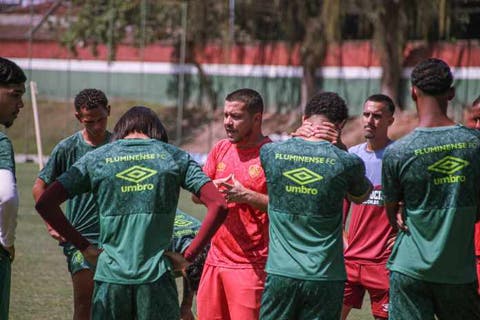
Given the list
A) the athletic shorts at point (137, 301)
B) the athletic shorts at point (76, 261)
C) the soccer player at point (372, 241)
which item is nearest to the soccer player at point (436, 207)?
the athletic shorts at point (137, 301)

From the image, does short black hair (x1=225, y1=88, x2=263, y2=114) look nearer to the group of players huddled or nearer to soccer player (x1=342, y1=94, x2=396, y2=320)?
the group of players huddled

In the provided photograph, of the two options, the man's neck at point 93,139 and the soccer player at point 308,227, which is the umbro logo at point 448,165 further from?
the man's neck at point 93,139

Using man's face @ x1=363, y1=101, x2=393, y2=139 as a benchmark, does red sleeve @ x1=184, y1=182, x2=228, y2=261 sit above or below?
→ below

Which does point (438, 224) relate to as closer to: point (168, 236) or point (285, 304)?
point (285, 304)

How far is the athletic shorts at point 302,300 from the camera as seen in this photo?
6.66 m

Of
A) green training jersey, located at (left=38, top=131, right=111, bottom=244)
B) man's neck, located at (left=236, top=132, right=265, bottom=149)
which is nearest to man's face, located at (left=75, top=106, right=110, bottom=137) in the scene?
green training jersey, located at (left=38, top=131, right=111, bottom=244)

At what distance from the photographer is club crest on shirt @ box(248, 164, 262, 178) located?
305 inches

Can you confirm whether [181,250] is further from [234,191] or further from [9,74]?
[9,74]

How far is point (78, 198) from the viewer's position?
8.41 meters

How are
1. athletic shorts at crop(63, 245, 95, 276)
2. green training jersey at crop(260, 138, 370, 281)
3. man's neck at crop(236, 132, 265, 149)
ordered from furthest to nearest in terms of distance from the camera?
athletic shorts at crop(63, 245, 95, 276) → man's neck at crop(236, 132, 265, 149) → green training jersey at crop(260, 138, 370, 281)

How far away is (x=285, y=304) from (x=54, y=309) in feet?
15.5

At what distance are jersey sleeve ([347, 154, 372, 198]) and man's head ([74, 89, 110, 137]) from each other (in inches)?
99.8

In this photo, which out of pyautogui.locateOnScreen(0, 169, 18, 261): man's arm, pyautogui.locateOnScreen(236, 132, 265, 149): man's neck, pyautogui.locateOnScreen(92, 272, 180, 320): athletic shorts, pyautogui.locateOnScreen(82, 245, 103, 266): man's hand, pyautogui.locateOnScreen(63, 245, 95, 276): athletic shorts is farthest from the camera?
pyautogui.locateOnScreen(63, 245, 95, 276): athletic shorts

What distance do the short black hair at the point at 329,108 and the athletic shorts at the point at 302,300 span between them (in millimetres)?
1156
